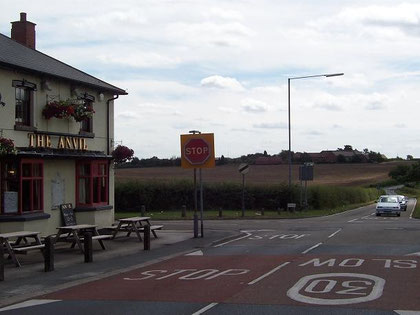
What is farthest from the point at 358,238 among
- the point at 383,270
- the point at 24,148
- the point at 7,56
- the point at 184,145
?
the point at 7,56

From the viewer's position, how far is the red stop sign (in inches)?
872

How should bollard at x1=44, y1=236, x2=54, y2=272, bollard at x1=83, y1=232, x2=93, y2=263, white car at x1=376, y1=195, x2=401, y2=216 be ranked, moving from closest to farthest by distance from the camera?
bollard at x1=44, y1=236, x2=54, y2=272 < bollard at x1=83, y1=232, x2=93, y2=263 < white car at x1=376, y1=195, x2=401, y2=216

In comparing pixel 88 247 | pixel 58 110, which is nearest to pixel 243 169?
pixel 58 110

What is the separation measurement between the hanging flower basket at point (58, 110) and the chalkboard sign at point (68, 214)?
3.26m

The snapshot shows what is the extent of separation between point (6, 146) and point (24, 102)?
275 cm

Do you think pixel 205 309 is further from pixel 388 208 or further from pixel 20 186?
pixel 388 208

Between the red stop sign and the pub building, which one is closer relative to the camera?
the pub building

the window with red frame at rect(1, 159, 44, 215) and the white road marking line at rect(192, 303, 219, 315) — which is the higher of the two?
the window with red frame at rect(1, 159, 44, 215)

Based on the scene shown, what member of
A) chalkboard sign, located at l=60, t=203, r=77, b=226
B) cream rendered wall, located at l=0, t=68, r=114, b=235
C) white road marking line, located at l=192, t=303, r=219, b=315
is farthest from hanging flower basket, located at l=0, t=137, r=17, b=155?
white road marking line, located at l=192, t=303, r=219, b=315

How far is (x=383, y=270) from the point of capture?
1344 centimetres

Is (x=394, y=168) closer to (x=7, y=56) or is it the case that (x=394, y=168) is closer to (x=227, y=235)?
(x=227, y=235)

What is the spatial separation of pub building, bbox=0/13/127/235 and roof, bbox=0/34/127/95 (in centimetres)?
3

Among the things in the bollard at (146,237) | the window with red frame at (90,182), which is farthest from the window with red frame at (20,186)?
the bollard at (146,237)

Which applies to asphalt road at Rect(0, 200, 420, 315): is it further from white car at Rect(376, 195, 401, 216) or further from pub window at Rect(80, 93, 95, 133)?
white car at Rect(376, 195, 401, 216)
